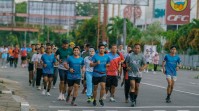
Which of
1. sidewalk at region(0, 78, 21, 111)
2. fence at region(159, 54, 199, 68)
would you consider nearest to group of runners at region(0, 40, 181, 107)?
sidewalk at region(0, 78, 21, 111)

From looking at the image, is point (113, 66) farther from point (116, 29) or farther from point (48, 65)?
point (116, 29)

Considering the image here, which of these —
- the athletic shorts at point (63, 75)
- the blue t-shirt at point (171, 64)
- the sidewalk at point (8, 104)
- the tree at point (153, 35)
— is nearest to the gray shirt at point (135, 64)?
→ the blue t-shirt at point (171, 64)

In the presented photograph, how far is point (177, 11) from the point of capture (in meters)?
78.4

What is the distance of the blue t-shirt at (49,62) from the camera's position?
2016 centimetres

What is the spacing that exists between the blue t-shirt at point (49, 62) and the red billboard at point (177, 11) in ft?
190

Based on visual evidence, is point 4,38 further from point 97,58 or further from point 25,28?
point 97,58

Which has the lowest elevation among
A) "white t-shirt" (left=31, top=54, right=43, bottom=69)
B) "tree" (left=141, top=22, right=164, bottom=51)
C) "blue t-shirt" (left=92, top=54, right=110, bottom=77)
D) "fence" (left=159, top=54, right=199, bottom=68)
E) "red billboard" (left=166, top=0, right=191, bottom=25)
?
"fence" (left=159, top=54, right=199, bottom=68)

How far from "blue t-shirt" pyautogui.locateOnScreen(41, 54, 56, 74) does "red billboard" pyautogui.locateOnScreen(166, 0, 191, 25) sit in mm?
57866

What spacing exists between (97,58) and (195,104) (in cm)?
343

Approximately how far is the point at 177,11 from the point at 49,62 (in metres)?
59.7

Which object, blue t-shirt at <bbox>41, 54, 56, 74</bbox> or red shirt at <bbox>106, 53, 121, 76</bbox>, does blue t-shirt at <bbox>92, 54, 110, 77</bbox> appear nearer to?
red shirt at <bbox>106, 53, 121, 76</bbox>

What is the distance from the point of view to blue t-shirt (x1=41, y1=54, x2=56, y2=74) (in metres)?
20.2

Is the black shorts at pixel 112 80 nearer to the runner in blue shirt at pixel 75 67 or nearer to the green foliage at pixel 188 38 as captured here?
the runner in blue shirt at pixel 75 67

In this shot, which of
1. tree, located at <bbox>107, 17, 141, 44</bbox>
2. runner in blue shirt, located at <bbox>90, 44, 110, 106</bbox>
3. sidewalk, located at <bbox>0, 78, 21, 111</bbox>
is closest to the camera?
sidewalk, located at <bbox>0, 78, 21, 111</bbox>
